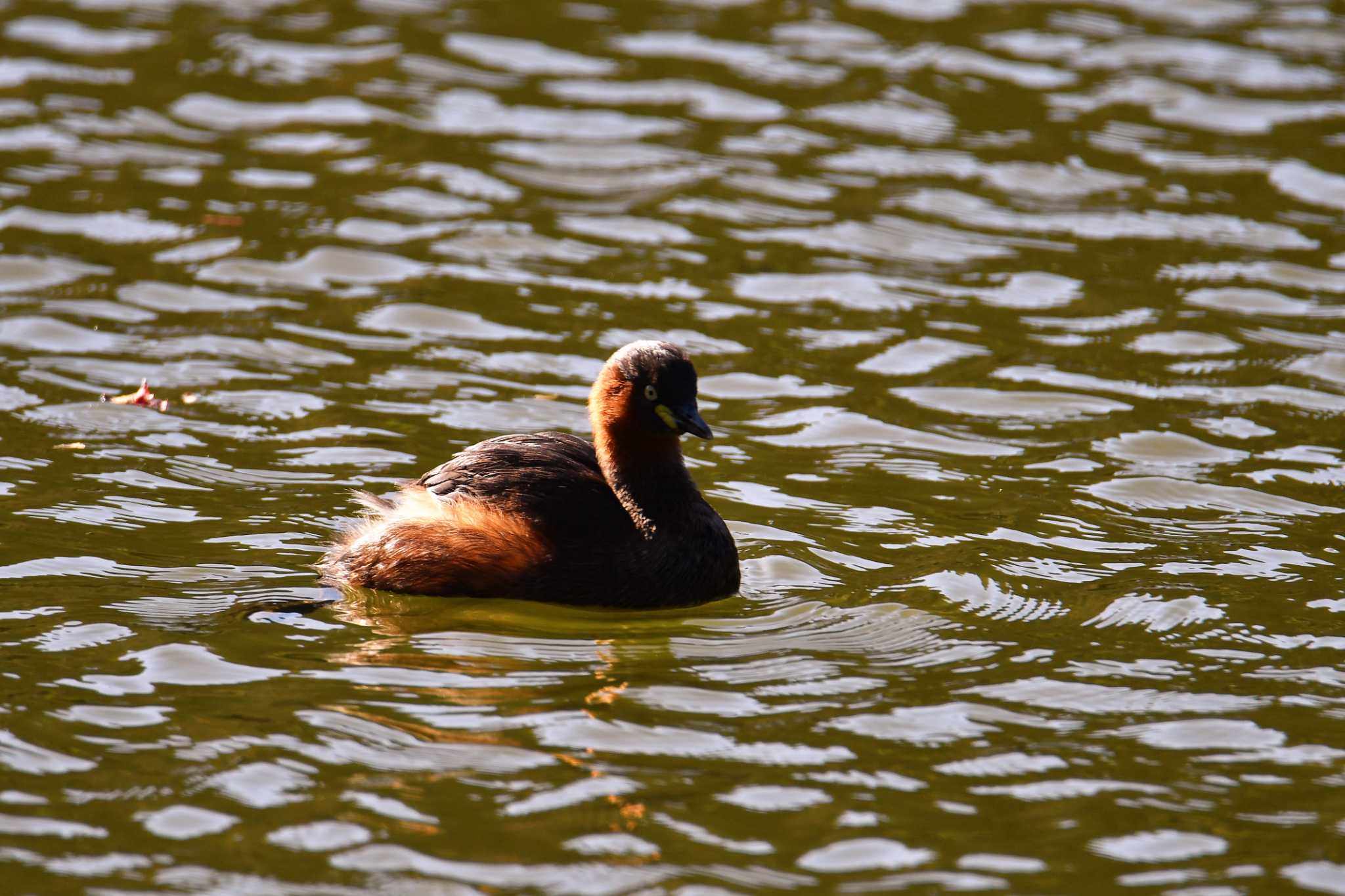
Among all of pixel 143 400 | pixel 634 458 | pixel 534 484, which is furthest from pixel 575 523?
pixel 143 400

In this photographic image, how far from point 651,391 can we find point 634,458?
337mm

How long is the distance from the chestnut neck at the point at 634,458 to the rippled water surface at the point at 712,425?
21.2 inches

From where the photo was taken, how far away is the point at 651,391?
7.52 meters

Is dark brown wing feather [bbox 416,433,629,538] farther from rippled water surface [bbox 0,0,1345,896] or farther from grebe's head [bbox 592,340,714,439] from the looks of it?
rippled water surface [bbox 0,0,1345,896]

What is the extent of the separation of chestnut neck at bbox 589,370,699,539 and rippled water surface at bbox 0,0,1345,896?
0.54 metres

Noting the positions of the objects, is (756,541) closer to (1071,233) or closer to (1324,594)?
(1324,594)

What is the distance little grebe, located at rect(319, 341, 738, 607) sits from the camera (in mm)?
7309

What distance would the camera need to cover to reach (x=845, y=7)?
51.6 ft

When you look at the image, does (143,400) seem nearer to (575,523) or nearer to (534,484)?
(534,484)

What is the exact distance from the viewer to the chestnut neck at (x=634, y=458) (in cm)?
759

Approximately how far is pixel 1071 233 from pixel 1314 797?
6.86 metres

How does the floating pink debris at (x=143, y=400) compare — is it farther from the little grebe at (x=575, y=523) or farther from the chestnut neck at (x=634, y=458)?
the chestnut neck at (x=634, y=458)

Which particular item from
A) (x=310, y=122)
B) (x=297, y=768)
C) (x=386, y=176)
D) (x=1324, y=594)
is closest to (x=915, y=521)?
(x=1324, y=594)

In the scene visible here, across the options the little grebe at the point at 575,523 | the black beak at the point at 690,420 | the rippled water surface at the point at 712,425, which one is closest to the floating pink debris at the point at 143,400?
the rippled water surface at the point at 712,425
